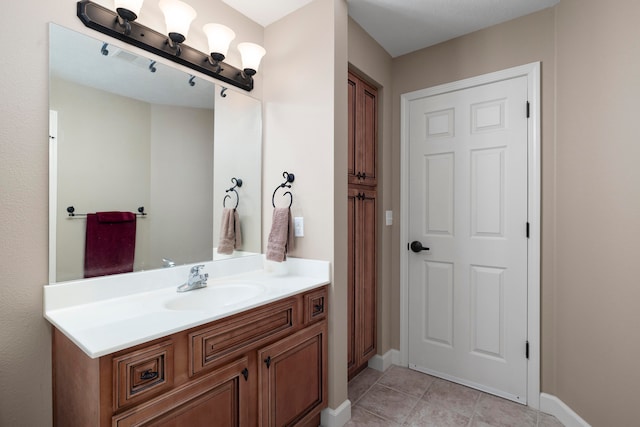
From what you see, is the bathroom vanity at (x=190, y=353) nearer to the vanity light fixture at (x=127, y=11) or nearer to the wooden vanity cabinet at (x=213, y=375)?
the wooden vanity cabinet at (x=213, y=375)

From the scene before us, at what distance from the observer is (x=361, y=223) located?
2.23m

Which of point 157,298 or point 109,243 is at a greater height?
point 109,243

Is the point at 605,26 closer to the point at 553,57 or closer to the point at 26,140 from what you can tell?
the point at 553,57

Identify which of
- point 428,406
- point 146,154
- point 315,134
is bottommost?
point 428,406

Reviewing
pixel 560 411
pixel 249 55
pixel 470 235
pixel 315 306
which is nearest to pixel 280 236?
pixel 315 306

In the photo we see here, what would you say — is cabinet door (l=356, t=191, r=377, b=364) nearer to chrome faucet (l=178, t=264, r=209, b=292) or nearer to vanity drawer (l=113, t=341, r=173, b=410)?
chrome faucet (l=178, t=264, r=209, b=292)

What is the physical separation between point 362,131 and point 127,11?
59.5 inches

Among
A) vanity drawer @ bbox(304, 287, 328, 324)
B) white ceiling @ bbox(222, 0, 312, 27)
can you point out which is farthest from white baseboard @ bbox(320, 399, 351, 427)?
white ceiling @ bbox(222, 0, 312, 27)

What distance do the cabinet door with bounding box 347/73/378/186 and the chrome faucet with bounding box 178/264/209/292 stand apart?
44.6 inches

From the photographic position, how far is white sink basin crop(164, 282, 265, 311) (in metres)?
1.41

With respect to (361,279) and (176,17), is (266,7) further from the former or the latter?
(361,279)

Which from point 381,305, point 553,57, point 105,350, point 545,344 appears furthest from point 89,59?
point 545,344

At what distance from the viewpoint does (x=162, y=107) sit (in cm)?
157

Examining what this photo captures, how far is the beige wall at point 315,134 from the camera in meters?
1.73
